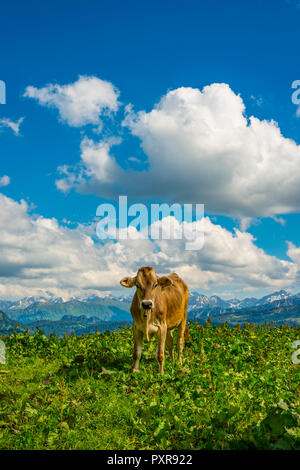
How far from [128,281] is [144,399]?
12.4 feet

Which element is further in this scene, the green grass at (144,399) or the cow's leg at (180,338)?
the cow's leg at (180,338)

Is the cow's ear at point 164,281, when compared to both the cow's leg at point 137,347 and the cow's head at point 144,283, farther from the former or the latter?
the cow's leg at point 137,347

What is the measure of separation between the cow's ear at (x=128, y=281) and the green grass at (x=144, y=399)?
2.68 meters

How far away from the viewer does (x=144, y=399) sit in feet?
30.9

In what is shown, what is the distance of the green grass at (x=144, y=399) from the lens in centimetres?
721

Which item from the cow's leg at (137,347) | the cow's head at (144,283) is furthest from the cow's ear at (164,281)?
the cow's leg at (137,347)

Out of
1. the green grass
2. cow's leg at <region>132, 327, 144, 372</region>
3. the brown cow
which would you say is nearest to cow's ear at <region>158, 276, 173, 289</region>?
the brown cow

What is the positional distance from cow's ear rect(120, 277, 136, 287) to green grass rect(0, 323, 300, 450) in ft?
8.79

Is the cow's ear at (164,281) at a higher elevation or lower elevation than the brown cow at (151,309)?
higher

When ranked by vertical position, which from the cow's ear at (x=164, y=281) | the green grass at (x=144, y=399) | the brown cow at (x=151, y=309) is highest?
the cow's ear at (x=164, y=281)

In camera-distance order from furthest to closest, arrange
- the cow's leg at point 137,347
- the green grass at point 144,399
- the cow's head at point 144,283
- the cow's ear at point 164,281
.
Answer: the cow's ear at point 164,281
the cow's leg at point 137,347
the cow's head at point 144,283
the green grass at point 144,399

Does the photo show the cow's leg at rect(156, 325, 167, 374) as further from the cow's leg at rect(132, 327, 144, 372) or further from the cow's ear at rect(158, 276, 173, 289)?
the cow's ear at rect(158, 276, 173, 289)

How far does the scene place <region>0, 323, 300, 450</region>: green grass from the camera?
721 cm
